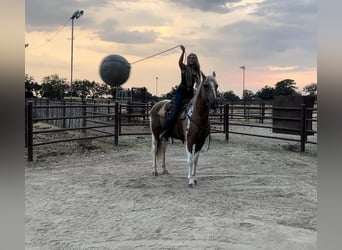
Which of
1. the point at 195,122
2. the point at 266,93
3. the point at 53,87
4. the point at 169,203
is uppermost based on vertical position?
the point at 53,87

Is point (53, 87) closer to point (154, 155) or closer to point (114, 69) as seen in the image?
point (114, 69)

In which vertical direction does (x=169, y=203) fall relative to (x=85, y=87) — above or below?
below

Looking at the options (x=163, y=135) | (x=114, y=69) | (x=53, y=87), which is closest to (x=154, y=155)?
(x=163, y=135)

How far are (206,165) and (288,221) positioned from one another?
2.82 m

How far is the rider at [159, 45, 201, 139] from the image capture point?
14.8 ft

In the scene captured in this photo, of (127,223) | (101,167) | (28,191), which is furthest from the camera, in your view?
(101,167)

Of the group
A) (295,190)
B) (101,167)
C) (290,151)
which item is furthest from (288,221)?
(290,151)

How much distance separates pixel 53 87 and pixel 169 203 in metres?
36.3

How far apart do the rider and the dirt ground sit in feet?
2.94

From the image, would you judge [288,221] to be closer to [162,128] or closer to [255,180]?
[255,180]

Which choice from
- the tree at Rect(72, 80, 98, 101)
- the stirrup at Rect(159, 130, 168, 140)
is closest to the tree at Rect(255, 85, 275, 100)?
the tree at Rect(72, 80, 98, 101)

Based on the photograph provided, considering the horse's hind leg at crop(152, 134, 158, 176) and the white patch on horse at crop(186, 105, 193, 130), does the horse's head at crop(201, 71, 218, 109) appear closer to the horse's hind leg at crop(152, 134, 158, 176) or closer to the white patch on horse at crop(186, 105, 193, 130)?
the white patch on horse at crop(186, 105, 193, 130)

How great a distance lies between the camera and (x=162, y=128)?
5016 millimetres

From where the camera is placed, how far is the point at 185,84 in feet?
15.3
